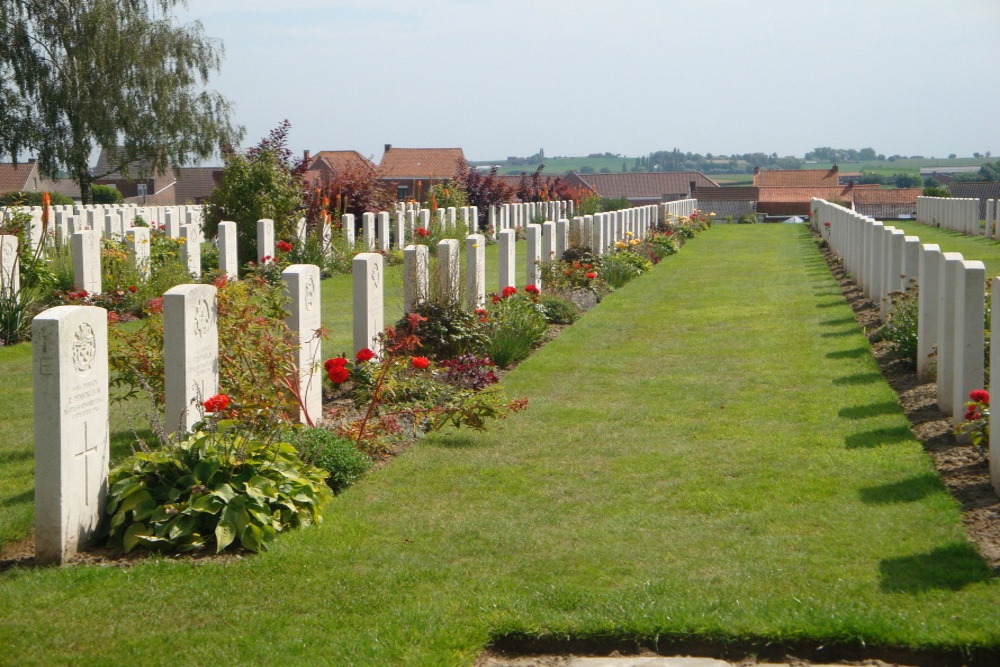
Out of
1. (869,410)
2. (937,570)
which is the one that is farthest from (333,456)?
(869,410)

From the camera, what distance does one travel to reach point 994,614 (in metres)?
4.36

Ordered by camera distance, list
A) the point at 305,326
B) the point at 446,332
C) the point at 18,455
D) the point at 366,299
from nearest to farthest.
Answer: the point at 18,455, the point at 305,326, the point at 366,299, the point at 446,332

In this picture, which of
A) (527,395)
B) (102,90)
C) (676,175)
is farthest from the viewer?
(676,175)

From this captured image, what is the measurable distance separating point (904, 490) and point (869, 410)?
212 cm

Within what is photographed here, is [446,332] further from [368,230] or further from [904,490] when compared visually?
[368,230]

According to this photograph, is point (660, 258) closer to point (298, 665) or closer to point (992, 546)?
point (992, 546)

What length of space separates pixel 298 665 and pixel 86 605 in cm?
113

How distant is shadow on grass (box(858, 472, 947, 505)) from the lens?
19.5 feet

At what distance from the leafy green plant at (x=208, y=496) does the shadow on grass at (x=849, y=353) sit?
6323mm

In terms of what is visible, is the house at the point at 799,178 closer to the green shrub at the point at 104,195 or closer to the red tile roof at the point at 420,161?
the red tile roof at the point at 420,161

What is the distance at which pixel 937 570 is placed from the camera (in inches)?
191

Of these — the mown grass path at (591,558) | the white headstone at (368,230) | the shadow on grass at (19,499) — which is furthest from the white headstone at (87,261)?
the white headstone at (368,230)

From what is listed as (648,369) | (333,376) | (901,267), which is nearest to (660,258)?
(901,267)

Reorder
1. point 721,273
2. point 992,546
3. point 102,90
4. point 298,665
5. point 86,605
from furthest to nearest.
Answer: point 102,90
point 721,273
point 992,546
point 86,605
point 298,665
